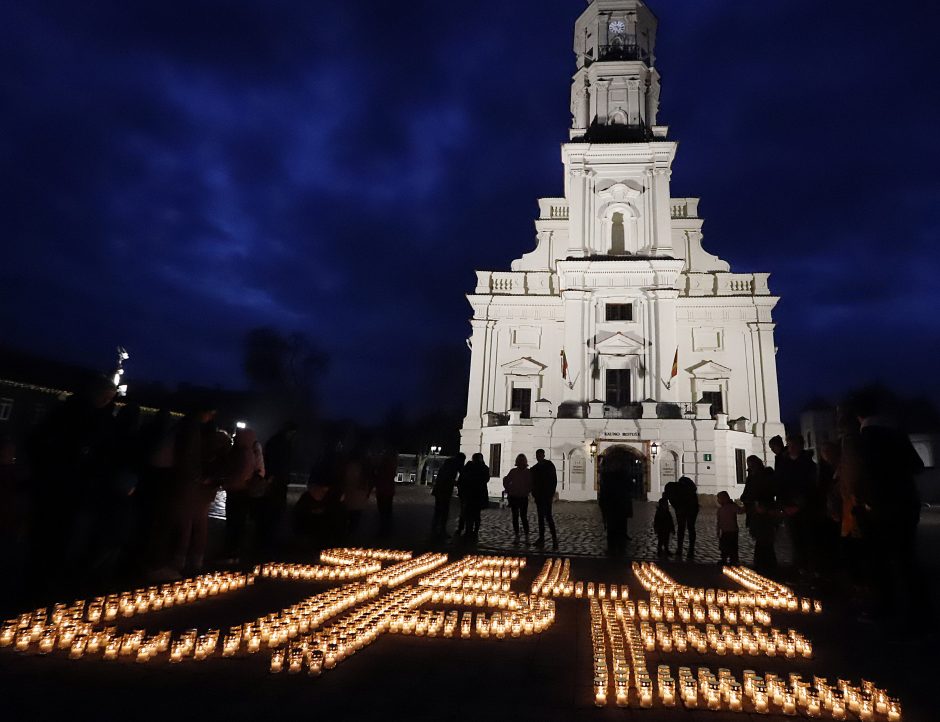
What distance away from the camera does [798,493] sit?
674cm

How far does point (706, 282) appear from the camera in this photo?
2948cm

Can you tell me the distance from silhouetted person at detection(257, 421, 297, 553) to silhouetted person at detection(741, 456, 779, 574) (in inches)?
265

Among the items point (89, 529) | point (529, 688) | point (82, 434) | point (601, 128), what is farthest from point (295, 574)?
point (601, 128)

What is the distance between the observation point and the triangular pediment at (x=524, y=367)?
94.1 feet

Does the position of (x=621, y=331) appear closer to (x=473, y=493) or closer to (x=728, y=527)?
(x=473, y=493)

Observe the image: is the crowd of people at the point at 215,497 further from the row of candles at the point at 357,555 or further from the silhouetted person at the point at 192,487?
the row of candles at the point at 357,555

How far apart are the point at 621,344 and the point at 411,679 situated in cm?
2519

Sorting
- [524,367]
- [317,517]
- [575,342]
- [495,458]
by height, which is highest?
[575,342]

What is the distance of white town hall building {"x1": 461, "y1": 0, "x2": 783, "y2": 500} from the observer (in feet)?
79.9

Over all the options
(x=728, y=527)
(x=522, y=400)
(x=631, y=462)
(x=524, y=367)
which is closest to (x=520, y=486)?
(x=728, y=527)

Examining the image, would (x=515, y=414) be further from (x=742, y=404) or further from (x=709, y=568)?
(x=709, y=568)

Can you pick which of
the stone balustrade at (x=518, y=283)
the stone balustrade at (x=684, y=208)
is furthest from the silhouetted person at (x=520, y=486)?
the stone balustrade at (x=684, y=208)

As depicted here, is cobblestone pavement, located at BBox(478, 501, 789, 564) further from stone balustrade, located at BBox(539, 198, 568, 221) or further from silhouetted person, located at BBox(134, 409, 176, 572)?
stone balustrade, located at BBox(539, 198, 568, 221)

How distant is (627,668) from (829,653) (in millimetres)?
1848
